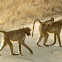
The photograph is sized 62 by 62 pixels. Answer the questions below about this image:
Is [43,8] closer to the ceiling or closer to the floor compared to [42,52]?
closer to the ceiling

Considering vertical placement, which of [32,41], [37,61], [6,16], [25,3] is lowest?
[37,61]

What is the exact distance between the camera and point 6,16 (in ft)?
45.9

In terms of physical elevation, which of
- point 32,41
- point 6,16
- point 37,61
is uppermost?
point 6,16

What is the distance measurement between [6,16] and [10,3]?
3.07 meters

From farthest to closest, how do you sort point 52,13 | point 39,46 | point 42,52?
point 52,13 → point 39,46 → point 42,52

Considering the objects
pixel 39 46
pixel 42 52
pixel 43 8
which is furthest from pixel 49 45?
pixel 43 8

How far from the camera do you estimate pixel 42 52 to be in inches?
303

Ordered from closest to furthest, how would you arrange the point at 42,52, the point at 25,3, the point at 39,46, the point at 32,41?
the point at 42,52 → the point at 39,46 → the point at 32,41 → the point at 25,3

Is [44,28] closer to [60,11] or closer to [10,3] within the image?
[60,11]

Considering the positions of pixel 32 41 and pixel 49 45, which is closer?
pixel 49 45

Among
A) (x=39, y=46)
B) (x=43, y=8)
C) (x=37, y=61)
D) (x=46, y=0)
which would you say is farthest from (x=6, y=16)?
(x=37, y=61)

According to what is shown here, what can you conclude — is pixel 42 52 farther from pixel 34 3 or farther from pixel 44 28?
pixel 34 3

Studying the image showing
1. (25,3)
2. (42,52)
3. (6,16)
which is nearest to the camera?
(42,52)

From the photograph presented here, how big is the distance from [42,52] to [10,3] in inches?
381
